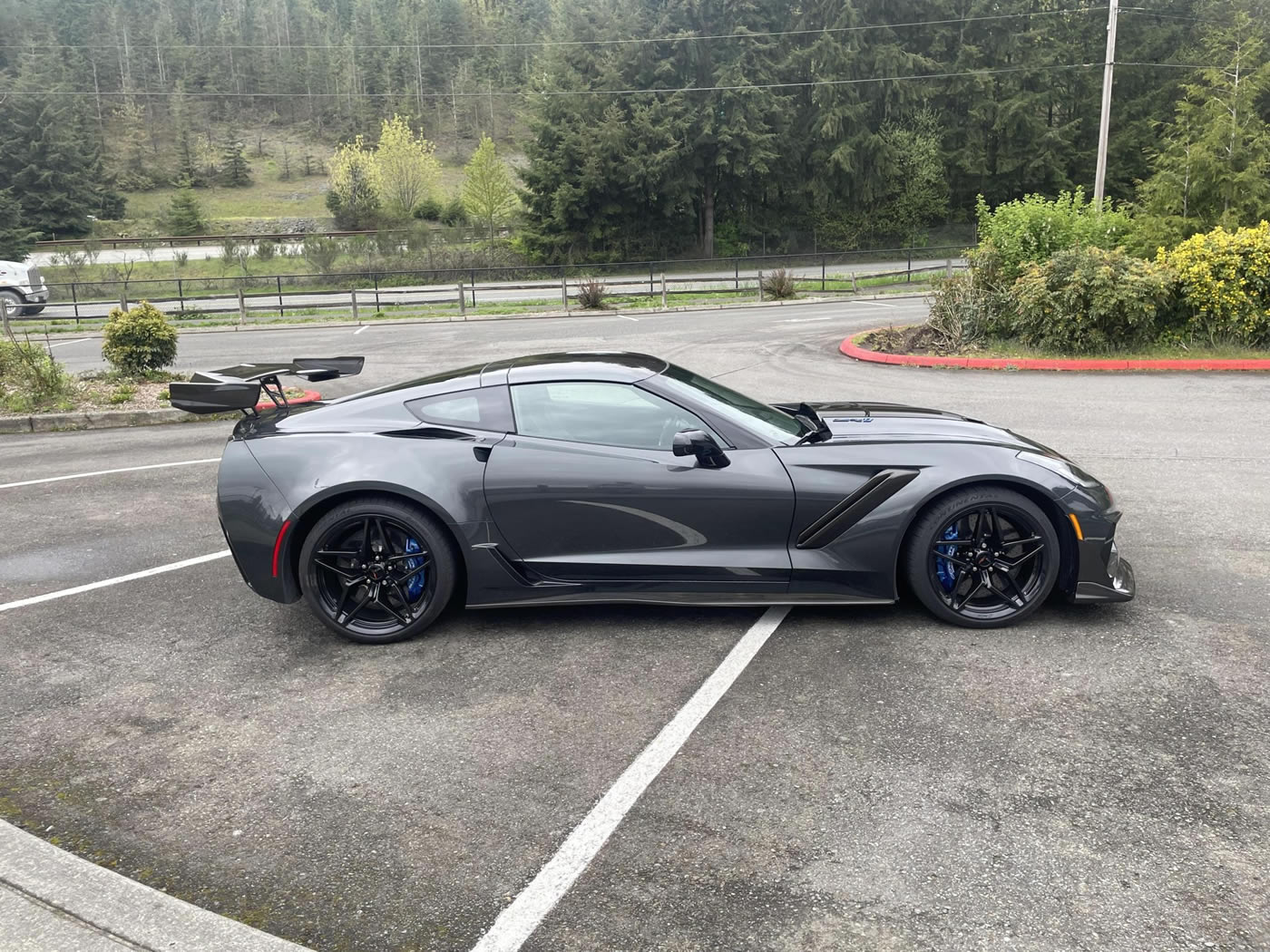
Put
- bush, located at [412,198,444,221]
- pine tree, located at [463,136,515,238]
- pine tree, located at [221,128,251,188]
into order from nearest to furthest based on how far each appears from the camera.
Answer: pine tree, located at [463,136,515,238] < bush, located at [412,198,444,221] < pine tree, located at [221,128,251,188]

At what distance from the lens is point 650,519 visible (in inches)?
187

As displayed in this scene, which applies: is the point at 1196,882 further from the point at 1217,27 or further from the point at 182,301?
the point at 1217,27

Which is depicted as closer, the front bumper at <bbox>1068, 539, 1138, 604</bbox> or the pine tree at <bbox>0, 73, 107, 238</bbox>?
the front bumper at <bbox>1068, 539, 1138, 604</bbox>

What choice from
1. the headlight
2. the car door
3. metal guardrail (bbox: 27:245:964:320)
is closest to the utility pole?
metal guardrail (bbox: 27:245:964:320)

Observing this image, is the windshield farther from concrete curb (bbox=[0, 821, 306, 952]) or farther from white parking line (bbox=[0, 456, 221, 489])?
white parking line (bbox=[0, 456, 221, 489])

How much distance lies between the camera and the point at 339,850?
3.21m

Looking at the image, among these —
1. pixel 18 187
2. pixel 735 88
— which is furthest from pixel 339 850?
pixel 18 187

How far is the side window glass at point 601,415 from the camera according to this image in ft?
16.1

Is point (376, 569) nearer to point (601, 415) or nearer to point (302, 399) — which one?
point (601, 415)

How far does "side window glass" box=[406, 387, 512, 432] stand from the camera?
4.99 metres

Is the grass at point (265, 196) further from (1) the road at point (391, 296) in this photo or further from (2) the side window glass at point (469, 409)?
(2) the side window glass at point (469, 409)

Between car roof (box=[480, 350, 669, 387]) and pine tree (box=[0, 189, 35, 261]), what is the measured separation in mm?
60063

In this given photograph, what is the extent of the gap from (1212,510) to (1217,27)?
62772 millimetres

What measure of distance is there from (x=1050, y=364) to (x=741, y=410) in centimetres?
1007
